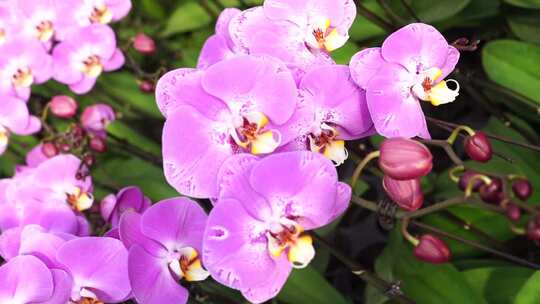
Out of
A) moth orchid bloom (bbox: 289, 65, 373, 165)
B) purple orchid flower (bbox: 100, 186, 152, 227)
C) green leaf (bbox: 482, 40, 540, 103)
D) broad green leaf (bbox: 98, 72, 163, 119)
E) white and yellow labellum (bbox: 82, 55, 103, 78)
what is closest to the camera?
moth orchid bloom (bbox: 289, 65, 373, 165)

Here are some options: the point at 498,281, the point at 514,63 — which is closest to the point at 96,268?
the point at 498,281

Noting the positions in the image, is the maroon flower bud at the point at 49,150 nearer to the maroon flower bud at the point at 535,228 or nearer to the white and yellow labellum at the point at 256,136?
the white and yellow labellum at the point at 256,136

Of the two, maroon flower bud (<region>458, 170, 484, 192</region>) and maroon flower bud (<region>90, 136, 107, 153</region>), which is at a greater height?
maroon flower bud (<region>458, 170, 484, 192</region>)

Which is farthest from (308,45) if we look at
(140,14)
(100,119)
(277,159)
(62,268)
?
(140,14)

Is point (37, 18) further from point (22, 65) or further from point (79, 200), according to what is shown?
point (79, 200)

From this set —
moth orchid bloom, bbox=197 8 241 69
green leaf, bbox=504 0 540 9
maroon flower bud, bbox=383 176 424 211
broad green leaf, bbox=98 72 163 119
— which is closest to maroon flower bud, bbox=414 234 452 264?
maroon flower bud, bbox=383 176 424 211

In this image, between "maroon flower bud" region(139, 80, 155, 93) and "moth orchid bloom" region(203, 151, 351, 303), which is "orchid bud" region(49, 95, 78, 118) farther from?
"moth orchid bloom" region(203, 151, 351, 303)

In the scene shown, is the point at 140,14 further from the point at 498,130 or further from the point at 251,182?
the point at 251,182

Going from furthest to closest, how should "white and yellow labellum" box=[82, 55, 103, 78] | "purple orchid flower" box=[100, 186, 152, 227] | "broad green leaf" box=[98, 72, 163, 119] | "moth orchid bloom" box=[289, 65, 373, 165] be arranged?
"broad green leaf" box=[98, 72, 163, 119] → "white and yellow labellum" box=[82, 55, 103, 78] → "purple orchid flower" box=[100, 186, 152, 227] → "moth orchid bloom" box=[289, 65, 373, 165]
